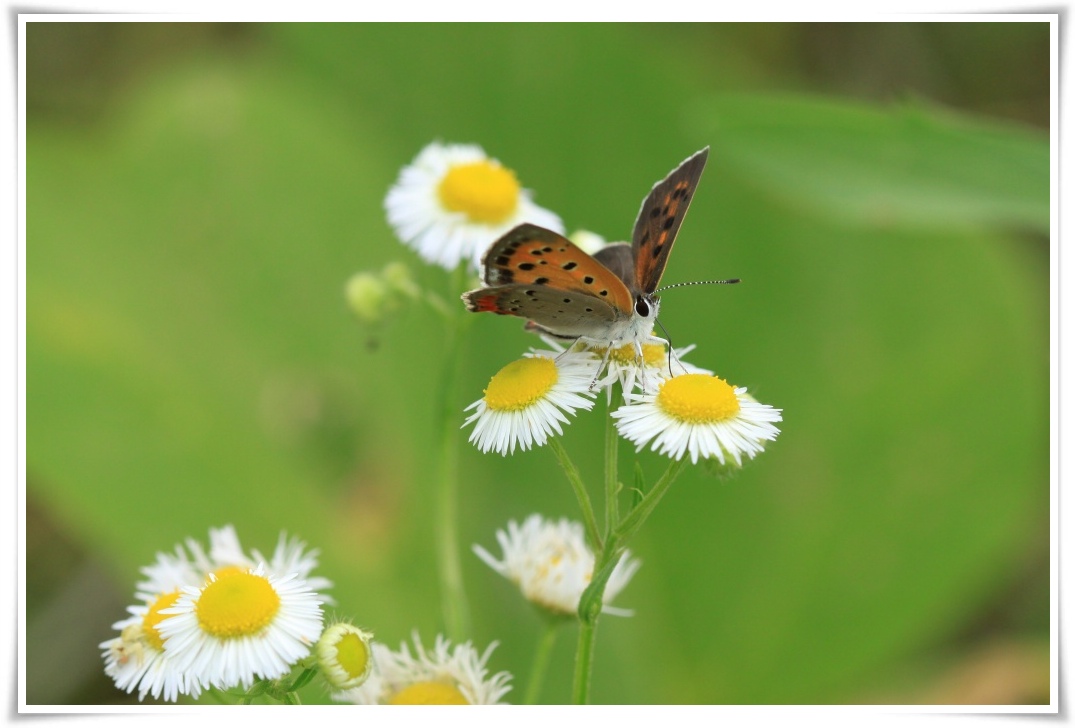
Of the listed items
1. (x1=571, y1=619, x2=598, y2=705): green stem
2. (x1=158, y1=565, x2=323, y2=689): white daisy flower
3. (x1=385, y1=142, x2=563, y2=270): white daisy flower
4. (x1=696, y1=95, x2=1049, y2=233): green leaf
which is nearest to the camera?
(x1=158, y1=565, x2=323, y2=689): white daisy flower

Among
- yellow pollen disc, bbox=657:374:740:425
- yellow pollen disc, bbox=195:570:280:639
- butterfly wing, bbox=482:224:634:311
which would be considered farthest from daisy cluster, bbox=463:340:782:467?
yellow pollen disc, bbox=195:570:280:639

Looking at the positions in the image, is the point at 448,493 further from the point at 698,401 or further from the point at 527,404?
the point at 698,401

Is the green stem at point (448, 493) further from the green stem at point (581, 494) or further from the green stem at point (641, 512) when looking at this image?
the green stem at point (641, 512)

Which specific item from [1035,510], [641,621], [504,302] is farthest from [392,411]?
[1035,510]

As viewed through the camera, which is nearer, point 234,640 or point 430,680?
point 234,640

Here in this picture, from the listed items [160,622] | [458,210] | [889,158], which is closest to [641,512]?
[160,622]

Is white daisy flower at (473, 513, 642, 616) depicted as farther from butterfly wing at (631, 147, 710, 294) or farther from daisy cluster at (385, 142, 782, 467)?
butterfly wing at (631, 147, 710, 294)
